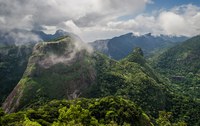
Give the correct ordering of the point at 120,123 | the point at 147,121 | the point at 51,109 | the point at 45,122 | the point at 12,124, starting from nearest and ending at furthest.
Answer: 1. the point at 12,124
2. the point at 45,122
3. the point at 120,123
4. the point at 51,109
5. the point at 147,121

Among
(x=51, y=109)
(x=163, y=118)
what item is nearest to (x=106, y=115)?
(x=51, y=109)

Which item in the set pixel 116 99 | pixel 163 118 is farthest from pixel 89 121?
pixel 163 118

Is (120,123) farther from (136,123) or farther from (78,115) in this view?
(78,115)

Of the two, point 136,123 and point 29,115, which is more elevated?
point 29,115

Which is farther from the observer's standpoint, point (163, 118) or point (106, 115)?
point (163, 118)

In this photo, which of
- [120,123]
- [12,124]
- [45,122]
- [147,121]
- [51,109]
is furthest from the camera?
[147,121]

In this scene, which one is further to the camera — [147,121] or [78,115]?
[147,121]
